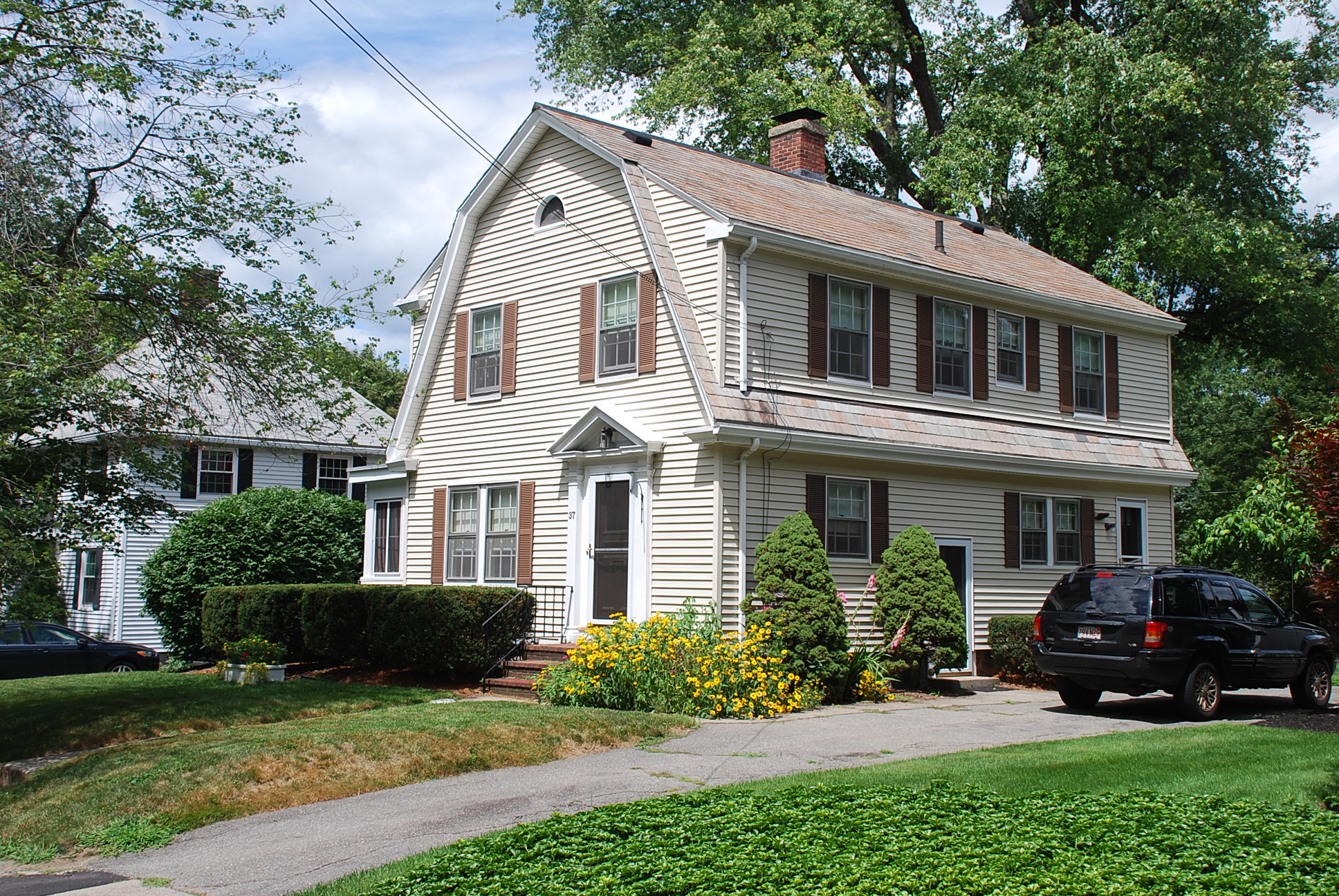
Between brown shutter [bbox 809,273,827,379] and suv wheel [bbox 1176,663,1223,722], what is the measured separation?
20.3ft

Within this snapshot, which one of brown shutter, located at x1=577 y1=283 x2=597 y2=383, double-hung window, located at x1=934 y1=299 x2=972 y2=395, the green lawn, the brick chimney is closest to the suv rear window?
double-hung window, located at x1=934 y1=299 x2=972 y2=395

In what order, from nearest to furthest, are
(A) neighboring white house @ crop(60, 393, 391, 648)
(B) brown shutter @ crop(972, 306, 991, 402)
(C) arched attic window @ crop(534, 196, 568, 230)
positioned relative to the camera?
(C) arched attic window @ crop(534, 196, 568, 230)
(B) brown shutter @ crop(972, 306, 991, 402)
(A) neighboring white house @ crop(60, 393, 391, 648)

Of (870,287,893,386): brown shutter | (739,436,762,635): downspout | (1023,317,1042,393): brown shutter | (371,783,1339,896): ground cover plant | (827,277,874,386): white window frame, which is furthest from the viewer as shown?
(1023,317,1042,393): brown shutter

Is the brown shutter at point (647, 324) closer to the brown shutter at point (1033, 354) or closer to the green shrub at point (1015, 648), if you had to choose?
the green shrub at point (1015, 648)

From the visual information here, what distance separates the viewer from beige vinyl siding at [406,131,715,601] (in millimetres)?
15812

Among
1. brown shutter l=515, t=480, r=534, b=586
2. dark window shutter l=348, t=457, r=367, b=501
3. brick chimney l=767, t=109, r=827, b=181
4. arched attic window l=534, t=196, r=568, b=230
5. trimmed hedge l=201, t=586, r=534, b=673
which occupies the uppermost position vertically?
brick chimney l=767, t=109, r=827, b=181

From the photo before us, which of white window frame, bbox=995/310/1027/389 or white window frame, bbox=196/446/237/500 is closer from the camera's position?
white window frame, bbox=995/310/1027/389

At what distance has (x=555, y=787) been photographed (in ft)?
30.9

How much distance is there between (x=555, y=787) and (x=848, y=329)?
9.68 meters

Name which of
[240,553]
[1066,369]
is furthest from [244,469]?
[1066,369]

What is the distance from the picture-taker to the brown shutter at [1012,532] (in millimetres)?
18922

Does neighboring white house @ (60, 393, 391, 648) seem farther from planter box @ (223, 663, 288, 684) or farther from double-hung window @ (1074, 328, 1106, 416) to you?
double-hung window @ (1074, 328, 1106, 416)

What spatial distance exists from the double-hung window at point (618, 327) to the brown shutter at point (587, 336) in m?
0.14

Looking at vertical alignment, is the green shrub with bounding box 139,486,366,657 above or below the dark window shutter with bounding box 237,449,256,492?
below
